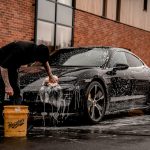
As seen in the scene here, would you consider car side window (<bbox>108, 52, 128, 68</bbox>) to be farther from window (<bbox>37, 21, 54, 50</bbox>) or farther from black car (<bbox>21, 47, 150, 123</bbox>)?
window (<bbox>37, 21, 54, 50</bbox>)

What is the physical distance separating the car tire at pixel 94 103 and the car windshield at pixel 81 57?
0.72 meters

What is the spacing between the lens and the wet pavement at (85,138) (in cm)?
679

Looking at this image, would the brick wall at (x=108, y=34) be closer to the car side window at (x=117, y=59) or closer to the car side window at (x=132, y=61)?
the car side window at (x=132, y=61)

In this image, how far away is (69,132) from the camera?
8258mm

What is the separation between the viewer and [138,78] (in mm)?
11375

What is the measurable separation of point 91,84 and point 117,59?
1556mm

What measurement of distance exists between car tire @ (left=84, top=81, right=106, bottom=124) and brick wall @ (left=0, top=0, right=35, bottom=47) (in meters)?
6.17

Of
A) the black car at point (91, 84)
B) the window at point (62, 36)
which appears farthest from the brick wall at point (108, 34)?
the black car at point (91, 84)

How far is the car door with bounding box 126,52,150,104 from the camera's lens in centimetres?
1122

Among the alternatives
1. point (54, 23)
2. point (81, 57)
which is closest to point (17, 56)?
point (81, 57)

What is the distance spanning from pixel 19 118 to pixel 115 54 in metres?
3.64

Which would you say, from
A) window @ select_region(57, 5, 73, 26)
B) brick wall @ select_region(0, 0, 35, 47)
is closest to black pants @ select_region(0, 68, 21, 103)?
brick wall @ select_region(0, 0, 35, 47)

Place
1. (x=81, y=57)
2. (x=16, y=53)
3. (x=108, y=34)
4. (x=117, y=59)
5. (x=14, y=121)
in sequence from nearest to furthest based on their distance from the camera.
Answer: (x=14, y=121) → (x=16, y=53) → (x=81, y=57) → (x=117, y=59) → (x=108, y=34)

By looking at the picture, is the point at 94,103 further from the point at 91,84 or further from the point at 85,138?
the point at 85,138
